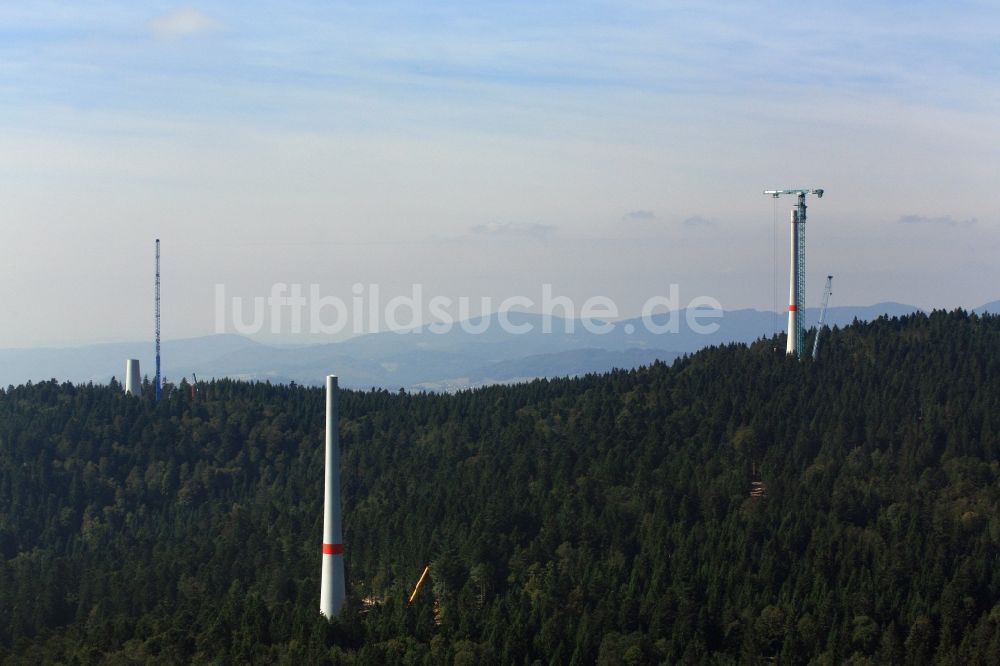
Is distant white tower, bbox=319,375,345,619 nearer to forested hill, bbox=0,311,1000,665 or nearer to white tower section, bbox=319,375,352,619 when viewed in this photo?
white tower section, bbox=319,375,352,619

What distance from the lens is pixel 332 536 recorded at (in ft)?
468

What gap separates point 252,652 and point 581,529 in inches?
2141

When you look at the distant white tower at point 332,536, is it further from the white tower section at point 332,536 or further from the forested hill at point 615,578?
the forested hill at point 615,578

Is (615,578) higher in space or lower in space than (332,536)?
lower

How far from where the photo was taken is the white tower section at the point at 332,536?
142375 millimetres

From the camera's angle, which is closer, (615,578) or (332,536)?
(332,536)

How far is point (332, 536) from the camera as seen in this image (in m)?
143

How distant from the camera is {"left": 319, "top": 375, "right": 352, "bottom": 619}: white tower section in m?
142

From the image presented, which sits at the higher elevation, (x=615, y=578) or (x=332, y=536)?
(x=332, y=536)

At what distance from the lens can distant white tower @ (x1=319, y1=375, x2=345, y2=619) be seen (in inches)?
5605

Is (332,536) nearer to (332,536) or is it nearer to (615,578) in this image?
(332,536)

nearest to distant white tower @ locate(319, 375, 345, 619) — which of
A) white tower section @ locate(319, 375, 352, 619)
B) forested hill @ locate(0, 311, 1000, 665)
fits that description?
white tower section @ locate(319, 375, 352, 619)

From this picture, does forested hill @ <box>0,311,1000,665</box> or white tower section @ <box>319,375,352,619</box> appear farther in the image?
white tower section @ <box>319,375,352,619</box>

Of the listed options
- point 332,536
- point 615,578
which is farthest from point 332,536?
point 615,578
